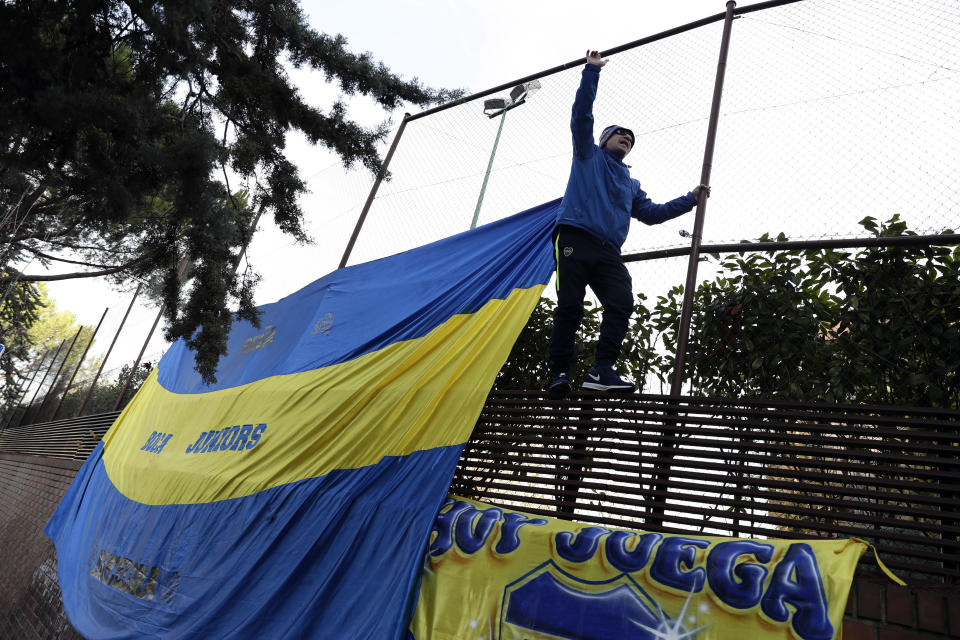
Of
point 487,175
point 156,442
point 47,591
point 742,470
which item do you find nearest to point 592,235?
point 742,470

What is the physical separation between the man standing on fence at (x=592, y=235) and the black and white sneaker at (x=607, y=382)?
6 cm

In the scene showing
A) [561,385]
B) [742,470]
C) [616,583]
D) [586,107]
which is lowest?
[616,583]

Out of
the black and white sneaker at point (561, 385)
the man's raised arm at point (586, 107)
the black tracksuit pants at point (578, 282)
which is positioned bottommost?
the black and white sneaker at point (561, 385)

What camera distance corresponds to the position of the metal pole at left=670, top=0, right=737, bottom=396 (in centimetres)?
277

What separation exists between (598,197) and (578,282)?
1.55ft

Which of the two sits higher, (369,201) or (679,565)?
(369,201)

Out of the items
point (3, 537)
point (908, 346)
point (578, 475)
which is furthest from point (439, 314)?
point (3, 537)

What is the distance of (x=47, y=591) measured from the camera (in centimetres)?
540

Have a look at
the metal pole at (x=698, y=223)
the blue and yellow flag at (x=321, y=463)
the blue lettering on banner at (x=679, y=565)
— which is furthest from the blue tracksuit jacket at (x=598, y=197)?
the blue lettering on banner at (x=679, y=565)

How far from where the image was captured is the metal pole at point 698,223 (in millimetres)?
2770

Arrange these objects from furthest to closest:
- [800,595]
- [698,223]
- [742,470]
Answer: [698,223] → [742,470] → [800,595]

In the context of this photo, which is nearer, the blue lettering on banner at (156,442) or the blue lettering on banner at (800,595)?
the blue lettering on banner at (800,595)

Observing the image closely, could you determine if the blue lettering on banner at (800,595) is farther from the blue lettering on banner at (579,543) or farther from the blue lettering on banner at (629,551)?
the blue lettering on banner at (579,543)

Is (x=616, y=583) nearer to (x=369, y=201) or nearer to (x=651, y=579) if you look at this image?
(x=651, y=579)
